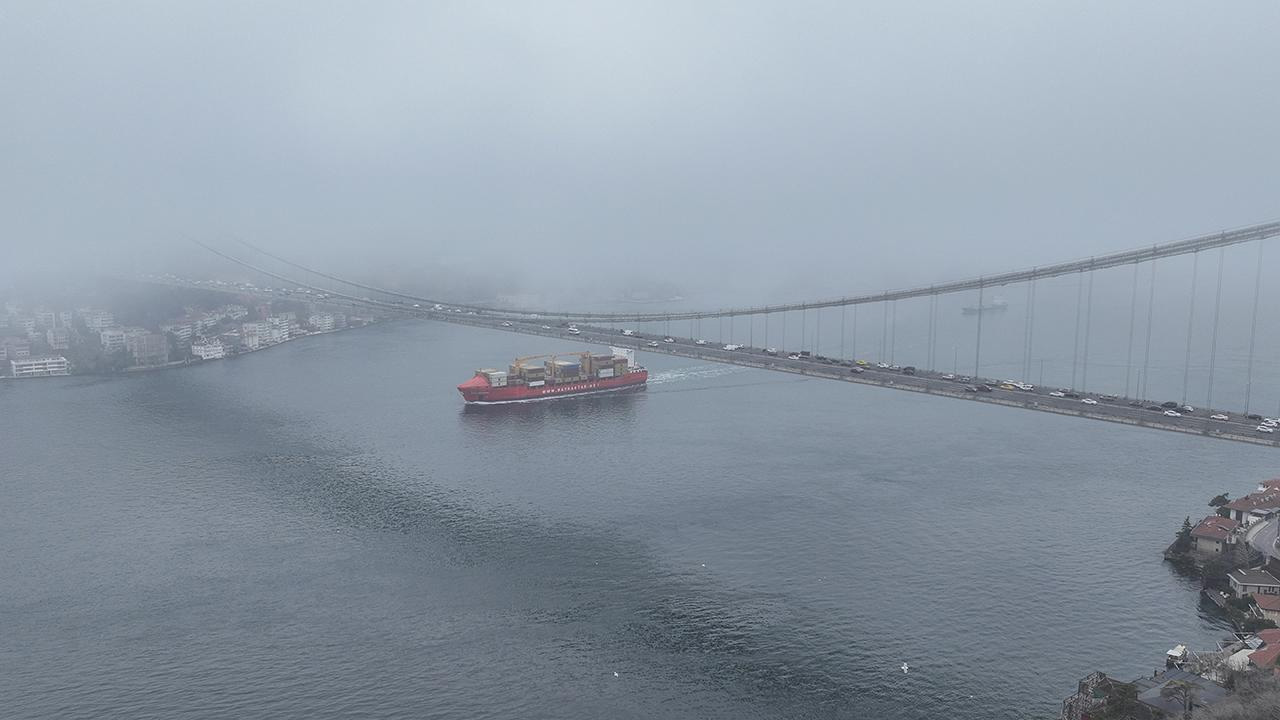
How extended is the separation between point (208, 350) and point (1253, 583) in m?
25.7

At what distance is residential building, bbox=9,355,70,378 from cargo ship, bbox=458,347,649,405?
37.2 ft

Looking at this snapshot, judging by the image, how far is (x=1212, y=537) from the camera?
33.3ft

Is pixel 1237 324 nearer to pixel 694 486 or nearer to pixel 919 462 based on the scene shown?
pixel 919 462

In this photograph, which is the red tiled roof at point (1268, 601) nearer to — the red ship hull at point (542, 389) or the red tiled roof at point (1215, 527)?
the red tiled roof at point (1215, 527)

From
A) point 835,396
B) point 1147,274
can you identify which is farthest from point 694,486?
point 1147,274

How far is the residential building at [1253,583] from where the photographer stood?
8961 millimetres

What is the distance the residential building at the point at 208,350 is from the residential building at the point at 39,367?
3298 millimetres

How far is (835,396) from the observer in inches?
808

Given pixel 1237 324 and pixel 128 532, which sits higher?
pixel 1237 324

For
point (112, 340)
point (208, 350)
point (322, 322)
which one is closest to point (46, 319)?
point (112, 340)

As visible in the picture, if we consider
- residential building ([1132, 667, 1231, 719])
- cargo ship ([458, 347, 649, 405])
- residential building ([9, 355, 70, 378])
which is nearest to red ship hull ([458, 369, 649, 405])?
cargo ship ([458, 347, 649, 405])

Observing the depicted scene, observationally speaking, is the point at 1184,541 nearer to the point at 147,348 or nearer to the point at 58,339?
the point at 147,348

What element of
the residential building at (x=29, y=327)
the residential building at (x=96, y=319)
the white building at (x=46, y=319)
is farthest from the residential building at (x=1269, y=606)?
the white building at (x=46, y=319)

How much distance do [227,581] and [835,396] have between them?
13.8 meters
